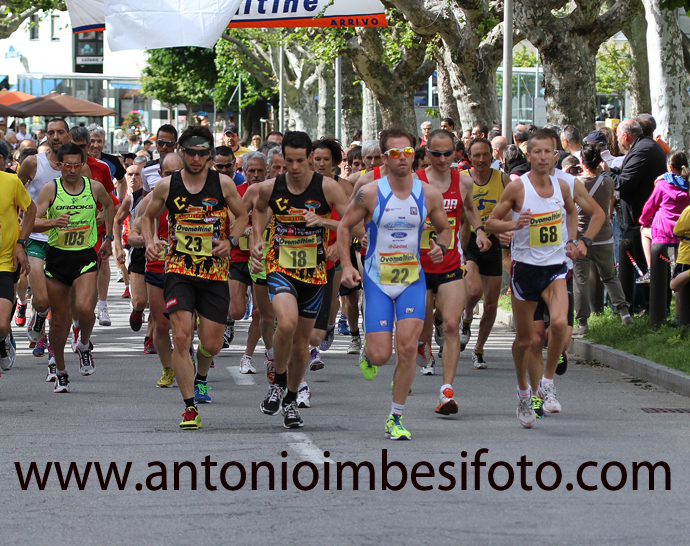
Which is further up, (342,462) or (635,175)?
(635,175)

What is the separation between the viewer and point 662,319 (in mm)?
11914

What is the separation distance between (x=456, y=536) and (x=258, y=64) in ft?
156

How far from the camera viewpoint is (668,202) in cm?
1252

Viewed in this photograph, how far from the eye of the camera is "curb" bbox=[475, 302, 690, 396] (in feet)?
32.0

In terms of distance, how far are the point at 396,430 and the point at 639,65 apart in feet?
93.1

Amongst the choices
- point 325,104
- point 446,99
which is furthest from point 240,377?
point 325,104

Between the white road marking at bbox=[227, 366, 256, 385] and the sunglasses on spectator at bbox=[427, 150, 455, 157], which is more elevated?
the sunglasses on spectator at bbox=[427, 150, 455, 157]

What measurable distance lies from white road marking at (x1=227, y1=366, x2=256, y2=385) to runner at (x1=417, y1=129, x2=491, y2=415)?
5.14 ft

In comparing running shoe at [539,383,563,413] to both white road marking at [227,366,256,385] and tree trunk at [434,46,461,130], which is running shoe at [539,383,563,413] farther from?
tree trunk at [434,46,461,130]

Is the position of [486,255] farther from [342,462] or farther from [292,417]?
[342,462]

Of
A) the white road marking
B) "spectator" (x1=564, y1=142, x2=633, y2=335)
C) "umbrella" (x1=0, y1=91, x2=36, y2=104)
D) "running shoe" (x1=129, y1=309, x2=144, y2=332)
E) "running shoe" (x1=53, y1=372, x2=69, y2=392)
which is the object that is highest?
"umbrella" (x1=0, y1=91, x2=36, y2=104)

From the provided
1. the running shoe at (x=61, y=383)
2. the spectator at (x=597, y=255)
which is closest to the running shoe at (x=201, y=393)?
the running shoe at (x=61, y=383)

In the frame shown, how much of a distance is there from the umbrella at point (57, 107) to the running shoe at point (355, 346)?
21939mm

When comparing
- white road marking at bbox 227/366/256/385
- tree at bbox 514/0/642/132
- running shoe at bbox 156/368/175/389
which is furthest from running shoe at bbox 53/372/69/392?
tree at bbox 514/0/642/132
